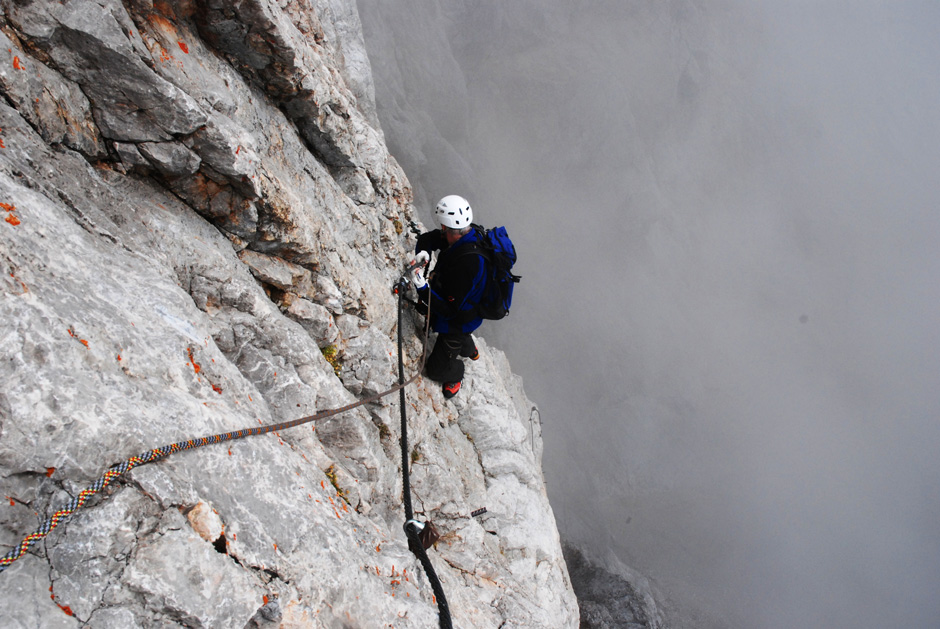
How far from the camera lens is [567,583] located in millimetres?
6398

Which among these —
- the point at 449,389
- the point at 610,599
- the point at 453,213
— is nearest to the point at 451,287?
the point at 453,213

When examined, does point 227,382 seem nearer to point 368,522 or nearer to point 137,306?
point 137,306

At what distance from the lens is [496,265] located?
4.95 m

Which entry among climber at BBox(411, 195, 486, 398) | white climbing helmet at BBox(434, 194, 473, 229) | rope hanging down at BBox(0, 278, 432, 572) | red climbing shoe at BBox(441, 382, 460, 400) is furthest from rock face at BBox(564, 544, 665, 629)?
rope hanging down at BBox(0, 278, 432, 572)

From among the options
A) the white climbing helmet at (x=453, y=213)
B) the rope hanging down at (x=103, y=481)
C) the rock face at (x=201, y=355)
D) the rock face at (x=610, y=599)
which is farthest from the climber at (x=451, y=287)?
the rock face at (x=610, y=599)

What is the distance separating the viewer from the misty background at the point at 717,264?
2073cm

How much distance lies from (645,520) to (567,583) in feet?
56.0

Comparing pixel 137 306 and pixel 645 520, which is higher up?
pixel 137 306

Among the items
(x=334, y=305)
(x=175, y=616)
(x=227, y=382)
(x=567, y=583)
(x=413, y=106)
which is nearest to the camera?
(x=175, y=616)

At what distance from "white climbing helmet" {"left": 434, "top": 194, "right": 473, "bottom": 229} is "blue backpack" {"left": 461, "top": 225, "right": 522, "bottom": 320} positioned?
0.20m

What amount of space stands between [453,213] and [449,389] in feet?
7.87

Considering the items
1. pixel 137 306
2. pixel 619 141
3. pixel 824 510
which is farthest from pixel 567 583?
pixel 824 510

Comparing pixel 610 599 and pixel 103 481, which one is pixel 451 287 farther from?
pixel 610 599

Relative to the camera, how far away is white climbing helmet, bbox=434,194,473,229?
4.97 meters
